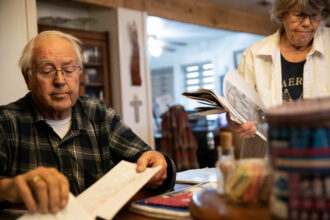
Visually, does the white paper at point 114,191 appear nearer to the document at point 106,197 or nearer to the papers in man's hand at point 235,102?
the document at point 106,197

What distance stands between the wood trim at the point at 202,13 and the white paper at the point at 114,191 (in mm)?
3706

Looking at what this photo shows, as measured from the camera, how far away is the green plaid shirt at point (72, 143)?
4.12 ft

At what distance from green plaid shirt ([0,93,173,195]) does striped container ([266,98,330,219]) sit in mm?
814

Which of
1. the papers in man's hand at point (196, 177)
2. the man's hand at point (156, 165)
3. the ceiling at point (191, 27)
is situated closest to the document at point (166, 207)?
the man's hand at point (156, 165)

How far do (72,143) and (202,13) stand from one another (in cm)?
487

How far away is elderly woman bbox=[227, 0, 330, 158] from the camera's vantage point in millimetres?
1483

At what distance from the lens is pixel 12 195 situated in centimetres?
91

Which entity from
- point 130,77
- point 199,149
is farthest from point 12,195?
point 199,149

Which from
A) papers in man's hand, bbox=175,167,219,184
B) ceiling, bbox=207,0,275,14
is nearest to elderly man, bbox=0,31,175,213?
papers in man's hand, bbox=175,167,219,184

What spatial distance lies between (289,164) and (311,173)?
0.11ft

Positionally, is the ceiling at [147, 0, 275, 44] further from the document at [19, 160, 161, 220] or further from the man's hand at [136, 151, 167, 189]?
the document at [19, 160, 161, 220]

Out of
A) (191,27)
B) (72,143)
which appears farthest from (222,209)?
(191,27)

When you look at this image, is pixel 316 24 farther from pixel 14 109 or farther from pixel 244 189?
pixel 14 109

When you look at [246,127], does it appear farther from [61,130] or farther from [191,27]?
[191,27]
